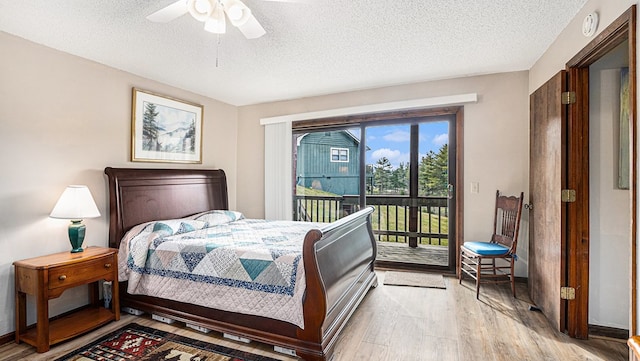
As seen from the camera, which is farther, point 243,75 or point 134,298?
point 243,75

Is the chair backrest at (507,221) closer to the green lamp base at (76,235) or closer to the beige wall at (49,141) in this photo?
the green lamp base at (76,235)

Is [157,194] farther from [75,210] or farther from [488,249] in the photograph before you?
[488,249]

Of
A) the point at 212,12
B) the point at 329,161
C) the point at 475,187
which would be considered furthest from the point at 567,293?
the point at 212,12

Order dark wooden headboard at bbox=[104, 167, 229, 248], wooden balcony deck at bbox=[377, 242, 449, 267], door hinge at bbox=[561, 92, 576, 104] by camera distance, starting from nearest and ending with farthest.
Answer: door hinge at bbox=[561, 92, 576, 104] < dark wooden headboard at bbox=[104, 167, 229, 248] < wooden balcony deck at bbox=[377, 242, 449, 267]

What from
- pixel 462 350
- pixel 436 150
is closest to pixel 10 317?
pixel 462 350

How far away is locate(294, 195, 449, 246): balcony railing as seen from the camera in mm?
3934

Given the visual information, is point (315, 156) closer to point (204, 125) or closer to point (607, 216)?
point (204, 125)

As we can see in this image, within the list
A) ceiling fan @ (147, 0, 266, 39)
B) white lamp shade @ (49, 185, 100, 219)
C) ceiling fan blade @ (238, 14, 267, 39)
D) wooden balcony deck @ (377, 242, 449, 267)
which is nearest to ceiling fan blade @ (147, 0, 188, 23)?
ceiling fan @ (147, 0, 266, 39)

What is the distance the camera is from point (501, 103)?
11.2 feet

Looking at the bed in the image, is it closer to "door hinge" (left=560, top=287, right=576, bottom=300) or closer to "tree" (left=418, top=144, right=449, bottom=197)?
"tree" (left=418, top=144, right=449, bottom=197)

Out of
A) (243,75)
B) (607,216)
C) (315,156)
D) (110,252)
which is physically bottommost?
(110,252)

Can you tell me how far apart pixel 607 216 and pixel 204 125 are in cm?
438

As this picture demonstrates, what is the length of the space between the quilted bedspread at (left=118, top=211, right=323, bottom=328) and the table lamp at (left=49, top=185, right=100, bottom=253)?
1.22 feet

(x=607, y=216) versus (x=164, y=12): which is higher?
(x=164, y=12)
